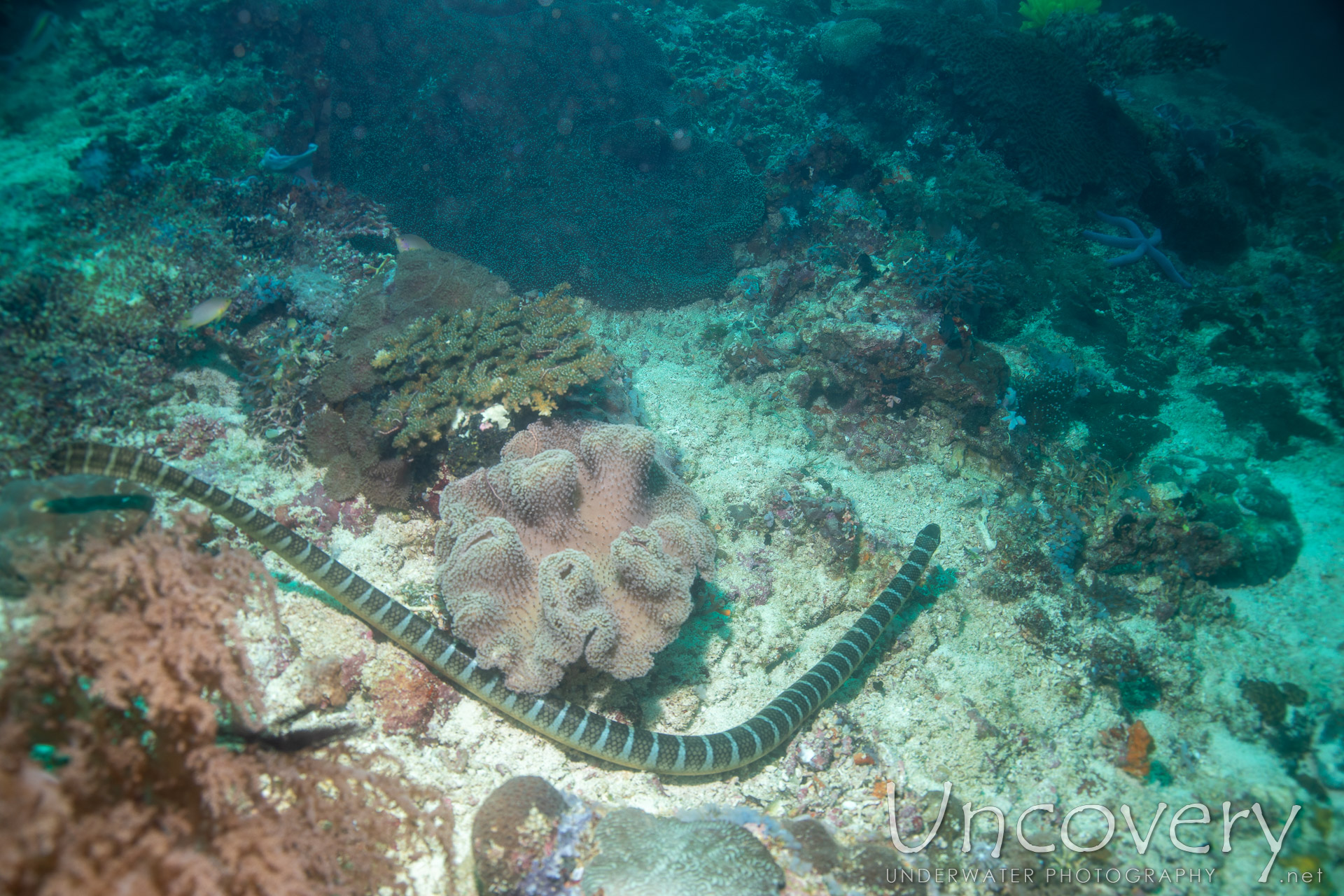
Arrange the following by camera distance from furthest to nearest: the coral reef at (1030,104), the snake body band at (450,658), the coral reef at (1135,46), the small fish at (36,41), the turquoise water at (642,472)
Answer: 1. the coral reef at (1135,46)
2. the small fish at (36,41)
3. the coral reef at (1030,104)
4. the snake body band at (450,658)
5. the turquoise water at (642,472)

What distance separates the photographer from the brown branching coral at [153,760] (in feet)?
5.65

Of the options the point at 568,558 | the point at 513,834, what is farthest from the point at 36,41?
the point at 513,834

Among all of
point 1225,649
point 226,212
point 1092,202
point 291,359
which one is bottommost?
point 1225,649

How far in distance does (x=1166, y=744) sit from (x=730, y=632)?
3.96 metres

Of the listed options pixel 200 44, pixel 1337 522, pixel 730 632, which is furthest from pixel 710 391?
pixel 200 44

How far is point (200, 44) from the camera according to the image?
1112cm

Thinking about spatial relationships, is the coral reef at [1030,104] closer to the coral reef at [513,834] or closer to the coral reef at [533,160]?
the coral reef at [533,160]

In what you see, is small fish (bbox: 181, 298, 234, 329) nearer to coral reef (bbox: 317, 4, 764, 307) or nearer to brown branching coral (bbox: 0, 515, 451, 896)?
coral reef (bbox: 317, 4, 764, 307)

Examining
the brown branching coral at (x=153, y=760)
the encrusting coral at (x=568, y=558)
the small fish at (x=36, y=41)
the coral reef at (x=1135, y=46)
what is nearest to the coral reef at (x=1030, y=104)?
the coral reef at (x=1135, y=46)

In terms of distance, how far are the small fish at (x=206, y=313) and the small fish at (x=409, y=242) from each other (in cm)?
250

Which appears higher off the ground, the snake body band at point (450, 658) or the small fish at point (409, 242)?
the small fish at point (409, 242)

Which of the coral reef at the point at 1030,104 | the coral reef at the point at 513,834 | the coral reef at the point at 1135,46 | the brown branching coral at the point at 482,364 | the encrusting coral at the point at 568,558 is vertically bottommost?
the coral reef at the point at 513,834

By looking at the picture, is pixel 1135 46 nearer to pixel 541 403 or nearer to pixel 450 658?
pixel 541 403

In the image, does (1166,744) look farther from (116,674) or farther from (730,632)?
(116,674)
